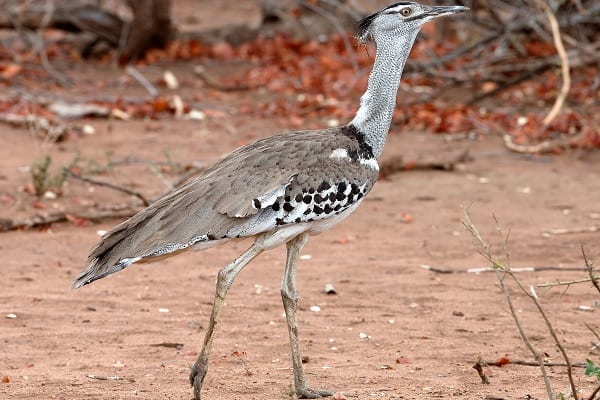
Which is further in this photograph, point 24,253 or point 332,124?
point 332,124

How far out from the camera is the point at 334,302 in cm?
571

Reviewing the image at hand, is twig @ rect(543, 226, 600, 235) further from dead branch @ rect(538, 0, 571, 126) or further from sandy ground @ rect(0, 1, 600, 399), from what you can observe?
dead branch @ rect(538, 0, 571, 126)

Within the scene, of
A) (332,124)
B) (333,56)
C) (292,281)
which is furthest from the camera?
(333,56)

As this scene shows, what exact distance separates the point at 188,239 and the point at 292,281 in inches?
21.3

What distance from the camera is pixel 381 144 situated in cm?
461

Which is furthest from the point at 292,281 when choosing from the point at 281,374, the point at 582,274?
the point at 582,274

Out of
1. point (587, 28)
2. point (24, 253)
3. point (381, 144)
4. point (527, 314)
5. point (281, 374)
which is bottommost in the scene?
point (24, 253)

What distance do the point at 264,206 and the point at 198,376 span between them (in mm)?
702

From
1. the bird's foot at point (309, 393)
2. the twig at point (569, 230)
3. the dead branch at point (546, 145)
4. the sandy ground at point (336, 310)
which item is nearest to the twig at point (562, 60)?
the dead branch at point (546, 145)

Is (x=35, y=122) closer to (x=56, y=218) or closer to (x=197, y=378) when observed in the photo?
(x=56, y=218)

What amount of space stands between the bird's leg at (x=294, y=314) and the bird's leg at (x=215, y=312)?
0.83ft

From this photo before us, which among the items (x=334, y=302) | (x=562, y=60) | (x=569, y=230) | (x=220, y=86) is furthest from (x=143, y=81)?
(x=334, y=302)

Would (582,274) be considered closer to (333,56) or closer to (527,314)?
(527,314)

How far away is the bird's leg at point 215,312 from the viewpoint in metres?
4.07
